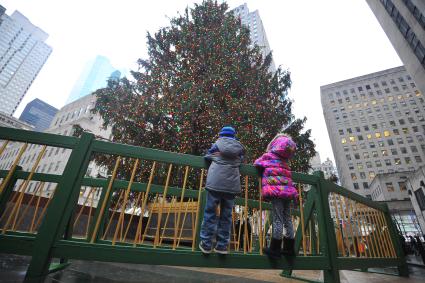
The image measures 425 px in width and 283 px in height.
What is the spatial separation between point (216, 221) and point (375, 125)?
8099cm

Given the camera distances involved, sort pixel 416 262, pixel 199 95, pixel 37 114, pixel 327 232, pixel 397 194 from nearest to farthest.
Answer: pixel 327 232 < pixel 416 262 < pixel 199 95 < pixel 397 194 < pixel 37 114

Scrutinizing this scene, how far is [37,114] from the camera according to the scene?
184m

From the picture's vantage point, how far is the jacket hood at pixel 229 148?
270cm

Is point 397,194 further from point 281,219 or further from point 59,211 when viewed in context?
point 59,211

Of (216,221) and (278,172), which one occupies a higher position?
(278,172)

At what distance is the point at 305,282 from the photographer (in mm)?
3201

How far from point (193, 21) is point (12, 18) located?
262471 mm

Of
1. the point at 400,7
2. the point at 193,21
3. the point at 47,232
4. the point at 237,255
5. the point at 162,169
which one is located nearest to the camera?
the point at 47,232

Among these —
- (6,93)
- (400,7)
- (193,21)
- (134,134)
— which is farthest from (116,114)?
(6,93)

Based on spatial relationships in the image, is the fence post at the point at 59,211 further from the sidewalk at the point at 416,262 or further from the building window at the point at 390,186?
the building window at the point at 390,186

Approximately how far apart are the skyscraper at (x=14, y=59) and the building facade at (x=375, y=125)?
234058 millimetres

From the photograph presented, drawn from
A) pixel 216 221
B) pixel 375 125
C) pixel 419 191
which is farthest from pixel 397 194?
pixel 216 221

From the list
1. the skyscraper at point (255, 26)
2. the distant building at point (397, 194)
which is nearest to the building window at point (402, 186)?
the distant building at point (397, 194)

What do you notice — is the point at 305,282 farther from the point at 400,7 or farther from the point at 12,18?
the point at 12,18
